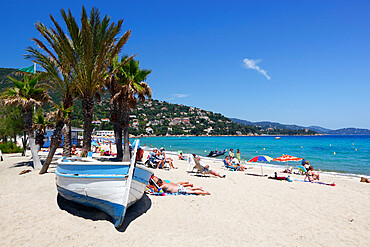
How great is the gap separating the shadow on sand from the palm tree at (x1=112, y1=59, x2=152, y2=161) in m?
5.60

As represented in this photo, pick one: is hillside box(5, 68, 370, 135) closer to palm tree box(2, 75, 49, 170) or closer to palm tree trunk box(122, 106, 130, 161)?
palm tree trunk box(122, 106, 130, 161)

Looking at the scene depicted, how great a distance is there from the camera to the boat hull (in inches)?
186

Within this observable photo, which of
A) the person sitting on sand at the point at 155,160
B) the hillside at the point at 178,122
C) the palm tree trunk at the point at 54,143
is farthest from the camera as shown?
the hillside at the point at 178,122

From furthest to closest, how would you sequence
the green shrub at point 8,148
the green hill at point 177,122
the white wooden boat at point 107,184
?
the green hill at point 177,122
the green shrub at point 8,148
the white wooden boat at point 107,184

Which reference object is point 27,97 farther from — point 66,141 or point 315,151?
point 315,151

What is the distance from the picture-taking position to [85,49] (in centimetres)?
1064

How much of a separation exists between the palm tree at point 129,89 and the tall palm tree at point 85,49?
3.31ft

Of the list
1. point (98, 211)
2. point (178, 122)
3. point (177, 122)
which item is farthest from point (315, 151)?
point (177, 122)

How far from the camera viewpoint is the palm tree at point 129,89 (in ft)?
37.1

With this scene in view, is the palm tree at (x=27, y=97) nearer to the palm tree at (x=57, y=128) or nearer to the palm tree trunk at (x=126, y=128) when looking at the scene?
the palm tree at (x=57, y=128)

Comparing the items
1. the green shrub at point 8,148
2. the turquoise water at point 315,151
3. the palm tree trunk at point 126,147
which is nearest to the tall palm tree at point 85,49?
the palm tree trunk at point 126,147

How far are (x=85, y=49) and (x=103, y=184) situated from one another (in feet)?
26.5

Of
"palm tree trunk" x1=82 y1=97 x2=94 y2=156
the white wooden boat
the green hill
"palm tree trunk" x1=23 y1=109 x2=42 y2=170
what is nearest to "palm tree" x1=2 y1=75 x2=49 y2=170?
"palm tree trunk" x1=23 y1=109 x2=42 y2=170

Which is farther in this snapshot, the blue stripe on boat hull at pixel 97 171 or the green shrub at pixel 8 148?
the green shrub at pixel 8 148
